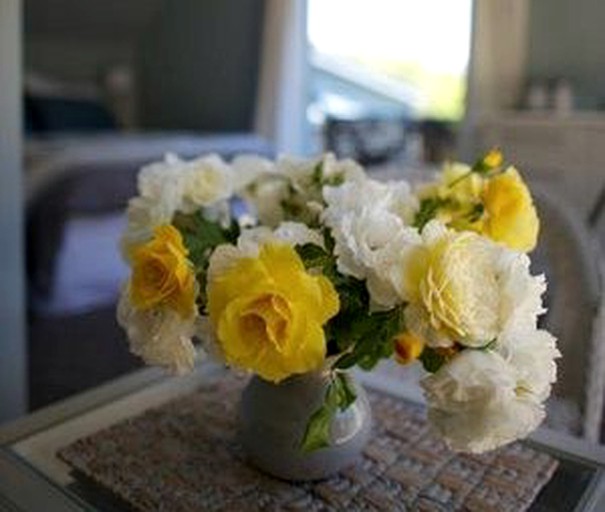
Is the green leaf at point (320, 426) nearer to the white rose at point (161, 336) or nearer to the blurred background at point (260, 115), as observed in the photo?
the white rose at point (161, 336)

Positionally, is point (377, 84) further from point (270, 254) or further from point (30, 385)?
point (270, 254)

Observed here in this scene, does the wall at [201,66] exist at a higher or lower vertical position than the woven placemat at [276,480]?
higher

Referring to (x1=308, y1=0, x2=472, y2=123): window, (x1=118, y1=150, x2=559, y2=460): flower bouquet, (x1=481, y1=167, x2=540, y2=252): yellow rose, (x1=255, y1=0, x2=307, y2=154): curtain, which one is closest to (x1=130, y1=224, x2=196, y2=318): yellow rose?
(x1=118, y1=150, x2=559, y2=460): flower bouquet

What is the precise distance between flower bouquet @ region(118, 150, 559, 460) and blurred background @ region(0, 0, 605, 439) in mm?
612

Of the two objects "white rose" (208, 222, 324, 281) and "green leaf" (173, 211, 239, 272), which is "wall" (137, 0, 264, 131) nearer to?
"green leaf" (173, 211, 239, 272)

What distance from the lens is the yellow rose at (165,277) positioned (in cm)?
64

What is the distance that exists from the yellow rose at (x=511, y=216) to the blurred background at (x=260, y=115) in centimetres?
48

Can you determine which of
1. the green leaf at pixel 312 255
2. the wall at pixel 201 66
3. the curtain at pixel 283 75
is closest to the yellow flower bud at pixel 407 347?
the green leaf at pixel 312 255

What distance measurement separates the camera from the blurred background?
1.34 metres

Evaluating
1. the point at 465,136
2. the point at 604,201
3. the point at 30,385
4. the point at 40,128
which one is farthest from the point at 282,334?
the point at 40,128

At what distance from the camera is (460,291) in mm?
568

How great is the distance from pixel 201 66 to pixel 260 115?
725mm

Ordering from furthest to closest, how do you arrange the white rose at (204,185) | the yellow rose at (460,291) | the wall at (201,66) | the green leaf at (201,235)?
the wall at (201,66), the white rose at (204,185), the green leaf at (201,235), the yellow rose at (460,291)

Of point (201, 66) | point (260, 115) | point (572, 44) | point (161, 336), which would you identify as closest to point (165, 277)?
point (161, 336)
